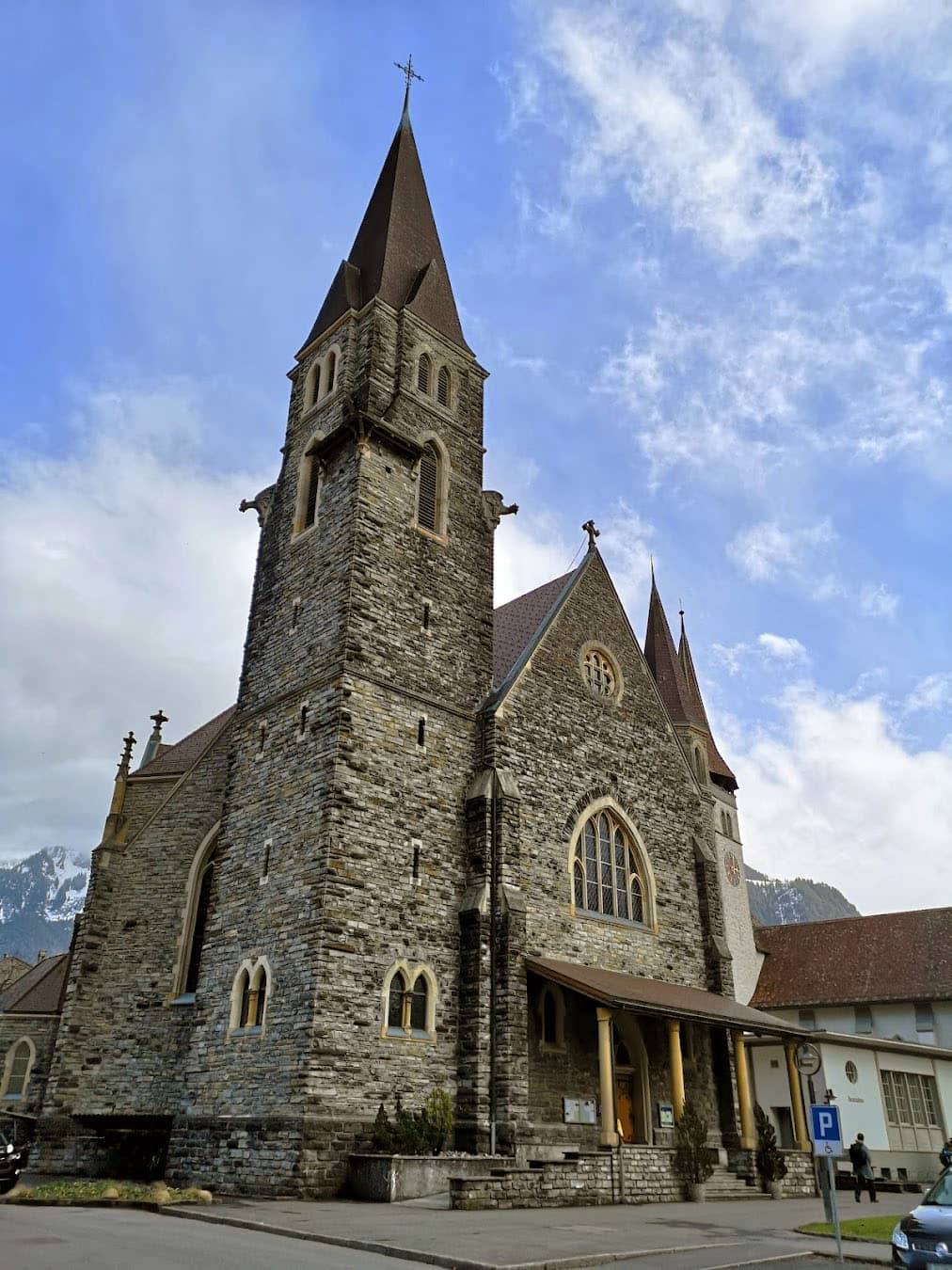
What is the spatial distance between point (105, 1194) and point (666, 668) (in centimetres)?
3121

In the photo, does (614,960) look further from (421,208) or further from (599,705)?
(421,208)

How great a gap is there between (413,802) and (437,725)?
1919 millimetres

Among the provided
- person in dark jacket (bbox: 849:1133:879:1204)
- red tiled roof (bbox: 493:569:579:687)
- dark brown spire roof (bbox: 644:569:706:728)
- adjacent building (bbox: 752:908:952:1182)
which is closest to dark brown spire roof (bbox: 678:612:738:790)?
dark brown spire roof (bbox: 644:569:706:728)

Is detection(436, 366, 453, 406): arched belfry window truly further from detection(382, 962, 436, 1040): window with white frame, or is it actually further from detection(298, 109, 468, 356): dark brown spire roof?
detection(382, 962, 436, 1040): window with white frame

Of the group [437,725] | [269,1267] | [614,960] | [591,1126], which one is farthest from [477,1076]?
[269,1267]

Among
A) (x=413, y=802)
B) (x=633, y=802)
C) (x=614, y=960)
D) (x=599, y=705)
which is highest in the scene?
(x=599, y=705)

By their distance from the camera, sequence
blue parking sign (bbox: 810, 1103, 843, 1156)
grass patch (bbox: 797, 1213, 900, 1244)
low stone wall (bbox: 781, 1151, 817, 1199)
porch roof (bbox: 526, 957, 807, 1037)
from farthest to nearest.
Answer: low stone wall (bbox: 781, 1151, 817, 1199) → porch roof (bbox: 526, 957, 807, 1037) → grass patch (bbox: 797, 1213, 900, 1244) → blue parking sign (bbox: 810, 1103, 843, 1156)

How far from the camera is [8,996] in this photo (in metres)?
31.9

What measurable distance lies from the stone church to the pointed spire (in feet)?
45.2

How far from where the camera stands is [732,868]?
47344mm

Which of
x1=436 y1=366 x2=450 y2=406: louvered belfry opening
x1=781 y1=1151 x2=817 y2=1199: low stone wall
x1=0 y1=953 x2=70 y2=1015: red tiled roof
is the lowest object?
x1=781 y1=1151 x2=817 y2=1199: low stone wall

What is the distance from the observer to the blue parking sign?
1127 centimetres

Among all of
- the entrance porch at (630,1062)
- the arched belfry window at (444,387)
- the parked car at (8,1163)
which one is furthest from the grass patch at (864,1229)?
the arched belfry window at (444,387)

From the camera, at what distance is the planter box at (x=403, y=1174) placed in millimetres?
14898
